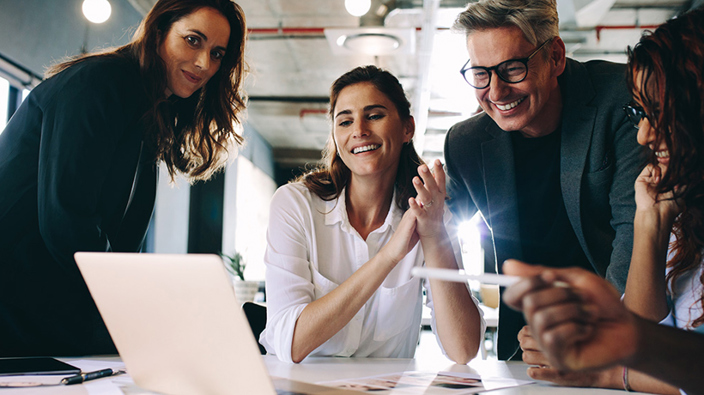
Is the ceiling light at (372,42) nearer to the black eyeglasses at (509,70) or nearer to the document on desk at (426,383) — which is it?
the black eyeglasses at (509,70)

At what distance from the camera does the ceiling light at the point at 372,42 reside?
455 centimetres

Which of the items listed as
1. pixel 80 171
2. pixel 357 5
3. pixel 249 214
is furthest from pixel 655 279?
pixel 249 214

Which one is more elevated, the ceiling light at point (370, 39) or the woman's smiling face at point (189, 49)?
the ceiling light at point (370, 39)

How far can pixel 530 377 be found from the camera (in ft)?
3.58

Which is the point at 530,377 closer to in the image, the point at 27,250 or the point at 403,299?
the point at 403,299

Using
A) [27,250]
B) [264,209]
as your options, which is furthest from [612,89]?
[264,209]

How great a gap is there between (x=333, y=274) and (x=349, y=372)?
0.55 m

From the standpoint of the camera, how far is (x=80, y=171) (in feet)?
4.45

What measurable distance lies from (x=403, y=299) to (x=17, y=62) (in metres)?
3.28

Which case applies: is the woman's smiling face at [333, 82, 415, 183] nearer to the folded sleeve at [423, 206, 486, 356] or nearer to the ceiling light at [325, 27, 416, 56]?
the folded sleeve at [423, 206, 486, 356]

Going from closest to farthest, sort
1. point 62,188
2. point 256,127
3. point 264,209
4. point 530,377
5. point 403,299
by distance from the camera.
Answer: point 530,377 → point 62,188 → point 403,299 → point 256,127 → point 264,209

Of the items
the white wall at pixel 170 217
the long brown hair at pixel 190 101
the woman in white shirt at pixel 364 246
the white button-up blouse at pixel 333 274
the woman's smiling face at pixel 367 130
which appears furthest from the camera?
the white wall at pixel 170 217

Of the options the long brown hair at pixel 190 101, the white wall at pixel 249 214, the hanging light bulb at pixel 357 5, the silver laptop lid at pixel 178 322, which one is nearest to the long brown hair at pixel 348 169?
the long brown hair at pixel 190 101

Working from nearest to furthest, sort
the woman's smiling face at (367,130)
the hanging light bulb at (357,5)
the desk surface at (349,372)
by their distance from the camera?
1. the desk surface at (349,372)
2. the woman's smiling face at (367,130)
3. the hanging light bulb at (357,5)
